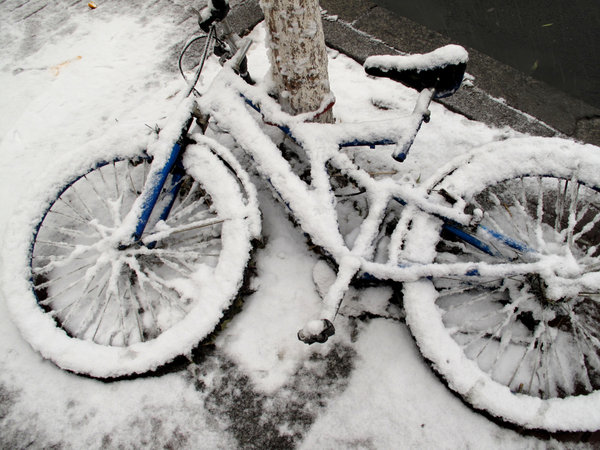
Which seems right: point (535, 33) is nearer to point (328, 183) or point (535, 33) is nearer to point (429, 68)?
point (429, 68)

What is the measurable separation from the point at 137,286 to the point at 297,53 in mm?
1798

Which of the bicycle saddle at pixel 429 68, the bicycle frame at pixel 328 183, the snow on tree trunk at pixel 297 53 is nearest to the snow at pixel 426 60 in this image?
the bicycle saddle at pixel 429 68

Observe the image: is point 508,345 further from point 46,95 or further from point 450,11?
point 46,95

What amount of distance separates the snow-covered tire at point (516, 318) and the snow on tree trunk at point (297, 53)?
3.11 ft

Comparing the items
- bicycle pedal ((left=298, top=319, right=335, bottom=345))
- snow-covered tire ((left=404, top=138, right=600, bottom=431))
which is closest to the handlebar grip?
snow-covered tire ((left=404, top=138, right=600, bottom=431))

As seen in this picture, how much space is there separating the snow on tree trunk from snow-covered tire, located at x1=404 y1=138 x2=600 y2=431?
37.3 inches

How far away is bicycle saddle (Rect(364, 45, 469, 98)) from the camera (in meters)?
1.90

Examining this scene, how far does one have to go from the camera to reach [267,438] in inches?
81.7

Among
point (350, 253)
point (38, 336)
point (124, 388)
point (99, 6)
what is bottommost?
point (124, 388)

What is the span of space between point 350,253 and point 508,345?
3.63 feet

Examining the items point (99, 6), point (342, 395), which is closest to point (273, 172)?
point (342, 395)

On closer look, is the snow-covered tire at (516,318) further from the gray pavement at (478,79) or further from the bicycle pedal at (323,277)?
the gray pavement at (478,79)

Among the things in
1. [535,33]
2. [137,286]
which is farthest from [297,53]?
[535,33]

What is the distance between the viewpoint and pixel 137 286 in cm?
253
